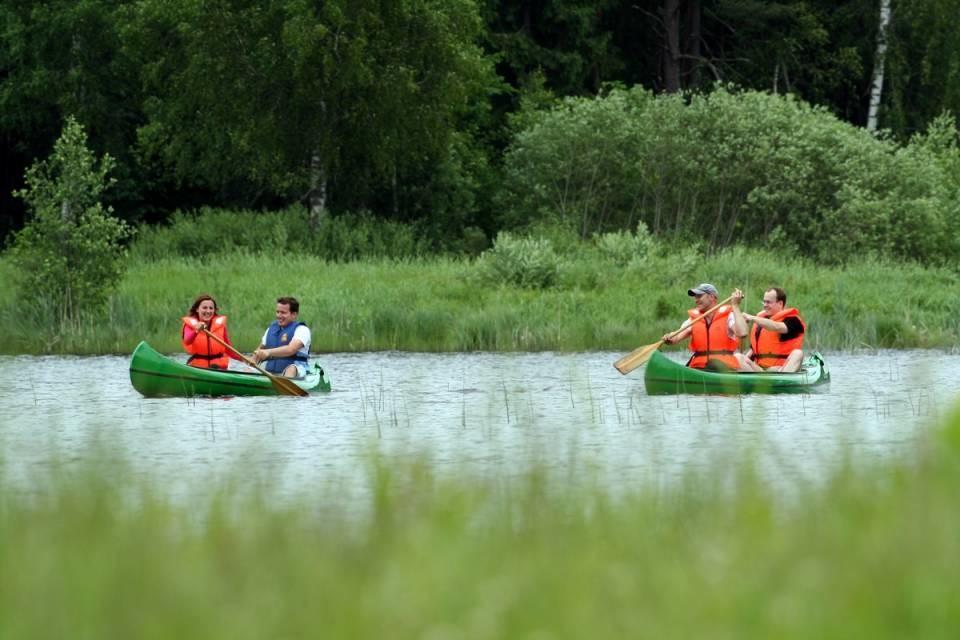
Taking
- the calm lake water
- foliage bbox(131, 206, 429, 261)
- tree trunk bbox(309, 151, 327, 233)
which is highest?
tree trunk bbox(309, 151, 327, 233)

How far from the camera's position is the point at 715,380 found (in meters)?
16.8

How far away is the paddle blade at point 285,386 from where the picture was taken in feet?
57.8

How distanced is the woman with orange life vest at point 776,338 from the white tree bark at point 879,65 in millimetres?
26000

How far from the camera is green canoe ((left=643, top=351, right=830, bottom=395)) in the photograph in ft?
55.1

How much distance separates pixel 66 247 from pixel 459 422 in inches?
361

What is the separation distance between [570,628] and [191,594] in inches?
42.1

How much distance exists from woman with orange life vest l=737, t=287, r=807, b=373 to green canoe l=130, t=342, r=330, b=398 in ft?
13.7

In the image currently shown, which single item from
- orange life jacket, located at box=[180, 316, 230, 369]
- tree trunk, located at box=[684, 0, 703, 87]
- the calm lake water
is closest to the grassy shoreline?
the calm lake water

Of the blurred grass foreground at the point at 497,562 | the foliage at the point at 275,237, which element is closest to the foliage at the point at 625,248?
the foliage at the point at 275,237

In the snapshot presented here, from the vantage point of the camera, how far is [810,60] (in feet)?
155

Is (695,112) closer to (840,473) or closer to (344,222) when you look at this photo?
(344,222)

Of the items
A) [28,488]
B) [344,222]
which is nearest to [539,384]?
[28,488]

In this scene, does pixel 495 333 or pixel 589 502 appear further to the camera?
pixel 495 333

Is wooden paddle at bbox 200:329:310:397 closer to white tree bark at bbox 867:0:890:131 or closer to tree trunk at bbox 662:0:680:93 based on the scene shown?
white tree bark at bbox 867:0:890:131
